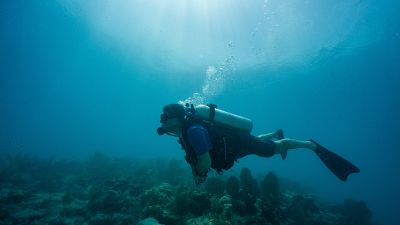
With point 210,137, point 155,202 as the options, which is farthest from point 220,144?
point 155,202

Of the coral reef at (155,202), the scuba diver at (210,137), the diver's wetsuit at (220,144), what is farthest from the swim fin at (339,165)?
the coral reef at (155,202)

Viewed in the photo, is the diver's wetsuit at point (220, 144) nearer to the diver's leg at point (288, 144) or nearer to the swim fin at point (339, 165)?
the diver's leg at point (288, 144)

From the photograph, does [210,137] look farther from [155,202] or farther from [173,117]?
[155,202]

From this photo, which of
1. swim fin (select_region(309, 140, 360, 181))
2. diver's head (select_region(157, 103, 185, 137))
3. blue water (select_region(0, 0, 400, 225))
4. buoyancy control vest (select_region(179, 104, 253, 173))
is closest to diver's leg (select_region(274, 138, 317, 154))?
swim fin (select_region(309, 140, 360, 181))

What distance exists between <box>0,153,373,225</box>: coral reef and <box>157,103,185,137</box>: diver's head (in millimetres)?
2440

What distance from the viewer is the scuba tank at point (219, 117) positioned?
5652 millimetres

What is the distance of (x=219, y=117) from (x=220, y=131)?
1.13 ft

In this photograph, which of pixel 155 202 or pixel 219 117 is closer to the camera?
pixel 219 117

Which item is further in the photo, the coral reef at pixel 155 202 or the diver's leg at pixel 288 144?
the coral reef at pixel 155 202

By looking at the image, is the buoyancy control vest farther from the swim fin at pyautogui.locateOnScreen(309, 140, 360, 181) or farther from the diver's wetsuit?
the swim fin at pyautogui.locateOnScreen(309, 140, 360, 181)

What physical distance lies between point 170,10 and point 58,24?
102 feet

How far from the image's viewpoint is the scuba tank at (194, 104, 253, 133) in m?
5.65

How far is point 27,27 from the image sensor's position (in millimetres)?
63875

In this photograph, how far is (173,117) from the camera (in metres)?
5.37
